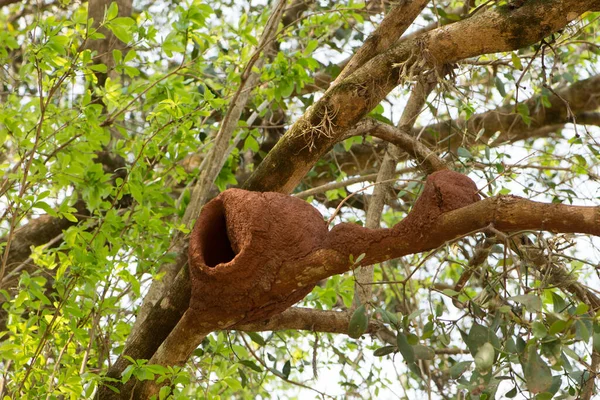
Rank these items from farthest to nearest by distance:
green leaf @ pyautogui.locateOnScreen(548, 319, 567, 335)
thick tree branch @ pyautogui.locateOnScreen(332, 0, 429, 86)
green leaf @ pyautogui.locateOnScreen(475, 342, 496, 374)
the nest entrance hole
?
thick tree branch @ pyautogui.locateOnScreen(332, 0, 429, 86) < the nest entrance hole < green leaf @ pyautogui.locateOnScreen(475, 342, 496, 374) < green leaf @ pyautogui.locateOnScreen(548, 319, 567, 335)

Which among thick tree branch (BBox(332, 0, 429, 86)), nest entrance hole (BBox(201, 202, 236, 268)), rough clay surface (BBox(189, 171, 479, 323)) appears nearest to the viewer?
rough clay surface (BBox(189, 171, 479, 323))

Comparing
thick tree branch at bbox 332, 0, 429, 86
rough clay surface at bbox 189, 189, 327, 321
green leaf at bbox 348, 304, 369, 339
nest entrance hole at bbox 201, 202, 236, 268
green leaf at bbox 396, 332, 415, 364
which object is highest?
thick tree branch at bbox 332, 0, 429, 86

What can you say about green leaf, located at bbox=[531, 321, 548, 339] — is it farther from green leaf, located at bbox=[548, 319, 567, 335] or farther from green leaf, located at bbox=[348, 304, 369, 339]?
green leaf, located at bbox=[348, 304, 369, 339]

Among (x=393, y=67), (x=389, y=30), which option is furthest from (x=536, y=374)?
(x=389, y=30)

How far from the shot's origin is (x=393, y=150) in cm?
418

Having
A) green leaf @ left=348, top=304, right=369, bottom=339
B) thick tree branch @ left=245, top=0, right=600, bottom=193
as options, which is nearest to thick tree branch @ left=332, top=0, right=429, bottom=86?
thick tree branch @ left=245, top=0, right=600, bottom=193

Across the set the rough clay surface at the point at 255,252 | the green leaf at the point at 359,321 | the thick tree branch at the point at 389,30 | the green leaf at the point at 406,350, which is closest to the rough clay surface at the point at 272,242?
the rough clay surface at the point at 255,252

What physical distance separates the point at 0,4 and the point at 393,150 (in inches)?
119

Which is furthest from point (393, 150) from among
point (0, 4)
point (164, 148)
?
point (0, 4)

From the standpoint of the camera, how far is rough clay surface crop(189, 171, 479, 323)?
99.5 inches

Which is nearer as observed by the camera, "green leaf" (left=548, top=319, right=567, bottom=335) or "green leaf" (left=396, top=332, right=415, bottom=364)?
"green leaf" (left=548, top=319, right=567, bottom=335)

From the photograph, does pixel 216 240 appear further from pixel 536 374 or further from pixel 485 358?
pixel 536 374

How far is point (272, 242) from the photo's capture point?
2.68 meters

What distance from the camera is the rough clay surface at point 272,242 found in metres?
2.53
